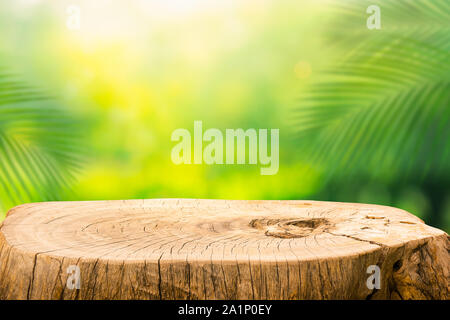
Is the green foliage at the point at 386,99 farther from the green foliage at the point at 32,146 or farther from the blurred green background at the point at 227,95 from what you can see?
the green foliage at the point at 32,146

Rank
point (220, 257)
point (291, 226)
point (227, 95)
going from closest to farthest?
point (220, 257), point (291, 226), point (227, 95)

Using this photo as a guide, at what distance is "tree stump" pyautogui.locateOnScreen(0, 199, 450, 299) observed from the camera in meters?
1.20

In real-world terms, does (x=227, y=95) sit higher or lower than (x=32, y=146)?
higher

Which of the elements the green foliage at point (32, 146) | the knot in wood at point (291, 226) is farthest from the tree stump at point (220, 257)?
the green foliage at point (32, 146)

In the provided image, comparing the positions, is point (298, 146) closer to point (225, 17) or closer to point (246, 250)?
point (225, 17)

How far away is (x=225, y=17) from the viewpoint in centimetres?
232

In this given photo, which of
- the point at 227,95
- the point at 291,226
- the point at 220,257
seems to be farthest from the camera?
the point at 227,95

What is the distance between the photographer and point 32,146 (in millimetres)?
2342

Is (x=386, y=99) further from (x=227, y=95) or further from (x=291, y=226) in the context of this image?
(x=291, y=226)

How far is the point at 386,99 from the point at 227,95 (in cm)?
73

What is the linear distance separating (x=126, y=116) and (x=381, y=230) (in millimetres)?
1279

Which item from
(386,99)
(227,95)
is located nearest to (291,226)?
(227,95)

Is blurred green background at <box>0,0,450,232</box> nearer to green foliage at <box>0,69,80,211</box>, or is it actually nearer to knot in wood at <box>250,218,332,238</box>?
green foliage at <box>0,69,80,211</box>
